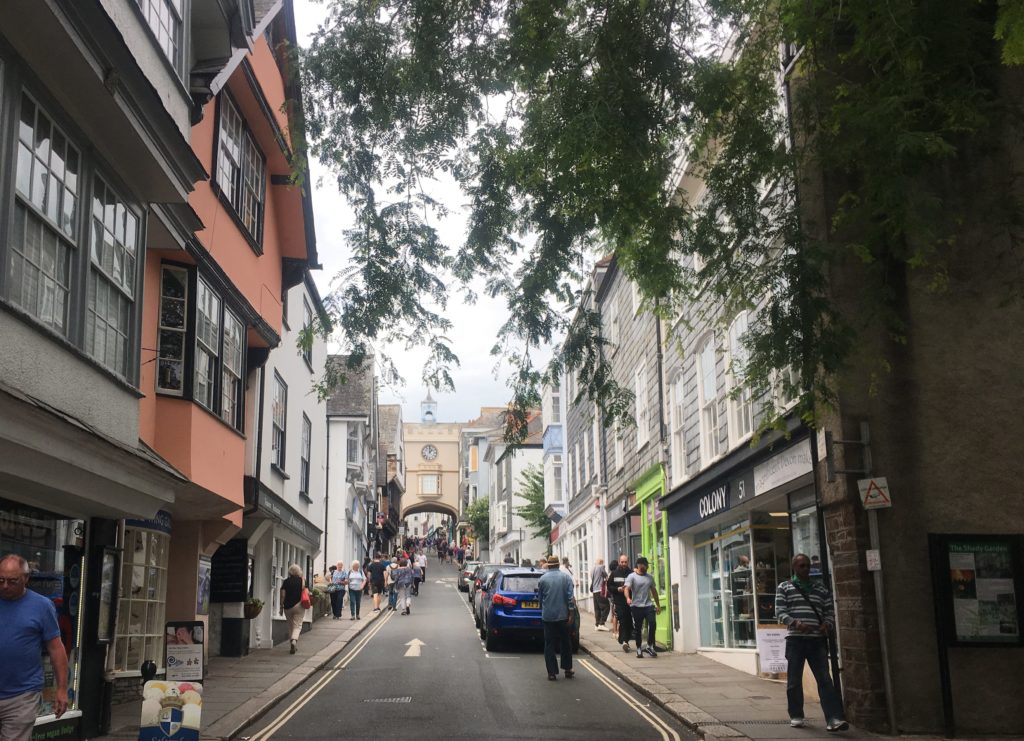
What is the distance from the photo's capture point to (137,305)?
435 inches

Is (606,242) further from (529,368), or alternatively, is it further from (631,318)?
(631,318)

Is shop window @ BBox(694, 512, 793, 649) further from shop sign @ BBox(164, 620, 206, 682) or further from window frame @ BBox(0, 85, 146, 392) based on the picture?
window frame @ BBox(0, 85, 146, 392)

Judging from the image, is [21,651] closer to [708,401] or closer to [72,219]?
[72,219]

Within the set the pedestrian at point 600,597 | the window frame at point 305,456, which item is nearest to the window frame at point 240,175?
the window frame at point 305,456

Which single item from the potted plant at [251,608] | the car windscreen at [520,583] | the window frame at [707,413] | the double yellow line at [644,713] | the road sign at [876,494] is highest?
the window frame at [707,413]

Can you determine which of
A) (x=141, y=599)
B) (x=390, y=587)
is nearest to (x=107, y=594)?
(x=141, y=599)

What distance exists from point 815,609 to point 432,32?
23.7 feet

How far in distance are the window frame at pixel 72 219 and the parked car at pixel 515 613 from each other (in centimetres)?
1046

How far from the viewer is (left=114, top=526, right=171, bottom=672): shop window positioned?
43.2 feet

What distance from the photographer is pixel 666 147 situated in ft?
35.0

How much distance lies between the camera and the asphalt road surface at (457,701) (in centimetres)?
1072

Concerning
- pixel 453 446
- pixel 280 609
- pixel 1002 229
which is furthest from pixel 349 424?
pixel 453 446

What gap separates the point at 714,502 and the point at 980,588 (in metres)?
6.82

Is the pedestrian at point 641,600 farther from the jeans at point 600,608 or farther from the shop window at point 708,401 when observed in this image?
the jeans at point 600,608
